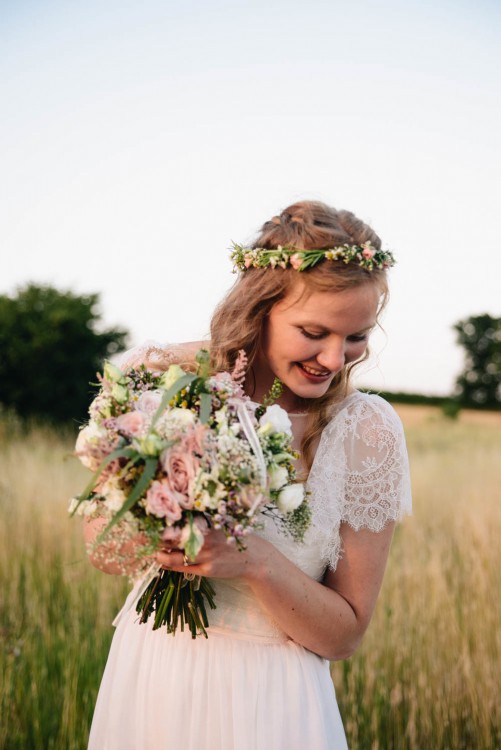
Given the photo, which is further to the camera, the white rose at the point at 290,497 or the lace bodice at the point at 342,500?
the lace bodice at the point at 342,500

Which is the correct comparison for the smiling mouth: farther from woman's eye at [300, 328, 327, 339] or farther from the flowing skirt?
the flowing skirt

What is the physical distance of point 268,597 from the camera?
1.90 metres

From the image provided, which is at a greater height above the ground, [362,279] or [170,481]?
[362,279]

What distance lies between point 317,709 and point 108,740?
711 mm

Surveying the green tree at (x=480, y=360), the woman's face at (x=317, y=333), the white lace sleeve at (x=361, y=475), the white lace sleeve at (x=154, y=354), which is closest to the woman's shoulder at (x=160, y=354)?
the white lace sleeve at (x=154, y=354)

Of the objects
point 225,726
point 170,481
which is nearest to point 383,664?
point 225,726

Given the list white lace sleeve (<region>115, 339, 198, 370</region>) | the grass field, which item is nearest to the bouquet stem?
the grass field

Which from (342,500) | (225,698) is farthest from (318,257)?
(225,698)

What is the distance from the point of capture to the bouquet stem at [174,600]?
1.94 metres

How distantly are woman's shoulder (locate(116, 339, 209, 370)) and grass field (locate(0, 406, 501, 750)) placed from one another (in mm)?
475

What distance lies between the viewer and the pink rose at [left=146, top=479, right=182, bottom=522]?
1.53 m

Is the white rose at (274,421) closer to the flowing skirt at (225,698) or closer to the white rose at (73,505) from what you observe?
the white rose at (73,505)

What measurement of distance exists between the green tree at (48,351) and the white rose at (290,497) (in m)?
11.3

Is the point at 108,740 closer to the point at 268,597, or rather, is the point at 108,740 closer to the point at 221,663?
the point at 221,663
